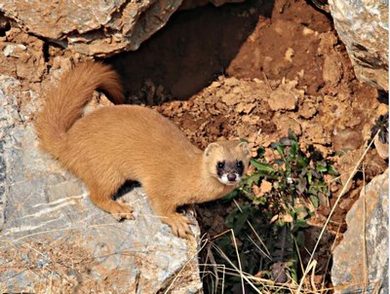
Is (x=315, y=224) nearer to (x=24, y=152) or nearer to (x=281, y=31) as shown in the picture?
(x=281, y=31)

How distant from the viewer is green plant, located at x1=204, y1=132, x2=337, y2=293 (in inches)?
212

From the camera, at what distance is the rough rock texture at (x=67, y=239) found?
452cm

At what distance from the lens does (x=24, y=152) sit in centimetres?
496

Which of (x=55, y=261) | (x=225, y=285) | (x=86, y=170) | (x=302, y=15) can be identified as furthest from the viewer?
(x=302, y=15)

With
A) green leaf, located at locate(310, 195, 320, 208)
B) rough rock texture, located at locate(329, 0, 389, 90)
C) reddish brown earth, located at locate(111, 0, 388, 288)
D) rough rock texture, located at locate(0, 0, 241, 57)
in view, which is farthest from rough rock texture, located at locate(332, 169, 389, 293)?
rough rock texture, located at locate(0, 0, 241, 57)

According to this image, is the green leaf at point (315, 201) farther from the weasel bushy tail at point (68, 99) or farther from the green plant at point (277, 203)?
the weasel bushy tail at point (68, 99)

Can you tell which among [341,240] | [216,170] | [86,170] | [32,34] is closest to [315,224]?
[341,240]

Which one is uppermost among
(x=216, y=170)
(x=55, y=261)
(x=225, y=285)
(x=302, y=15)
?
(x=302, y=15)

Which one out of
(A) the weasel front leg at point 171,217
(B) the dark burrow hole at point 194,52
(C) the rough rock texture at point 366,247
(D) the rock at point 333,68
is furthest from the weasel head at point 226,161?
(D) the rock at point 333,68

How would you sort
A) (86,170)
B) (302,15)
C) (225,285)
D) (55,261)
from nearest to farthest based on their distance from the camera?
(55,261) < (86,170) < (225,285) < (302,15)

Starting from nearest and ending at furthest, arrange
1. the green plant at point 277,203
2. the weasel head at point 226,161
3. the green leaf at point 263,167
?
the weasel head at point 226,161 → the green plant at point 277,203 → the green leaf at point 263,167

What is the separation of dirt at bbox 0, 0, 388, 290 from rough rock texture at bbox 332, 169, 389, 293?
60 cm

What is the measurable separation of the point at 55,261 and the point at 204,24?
1.95 m

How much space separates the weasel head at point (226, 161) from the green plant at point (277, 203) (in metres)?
0.73
